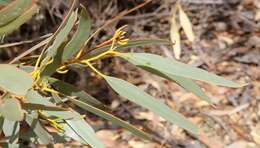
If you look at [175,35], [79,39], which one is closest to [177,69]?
[79,39]

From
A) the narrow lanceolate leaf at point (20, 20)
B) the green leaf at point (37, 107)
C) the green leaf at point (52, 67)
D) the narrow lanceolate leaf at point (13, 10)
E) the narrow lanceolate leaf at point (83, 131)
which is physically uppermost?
the narrow lanceolate leaf at point (13, 10)

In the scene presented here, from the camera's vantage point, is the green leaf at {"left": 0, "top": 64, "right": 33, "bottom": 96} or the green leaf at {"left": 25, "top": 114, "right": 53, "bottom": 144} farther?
the green leaf at {"left": 25, "top": 114, "right": 53, "bottom": 144}

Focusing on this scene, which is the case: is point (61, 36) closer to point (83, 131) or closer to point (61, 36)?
point (61, 36)

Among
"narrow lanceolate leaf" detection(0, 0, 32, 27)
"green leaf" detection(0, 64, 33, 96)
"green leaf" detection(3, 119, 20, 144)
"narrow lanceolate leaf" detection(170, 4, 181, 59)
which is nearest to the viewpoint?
"green leaf" detection(0, 64, 33, 96)

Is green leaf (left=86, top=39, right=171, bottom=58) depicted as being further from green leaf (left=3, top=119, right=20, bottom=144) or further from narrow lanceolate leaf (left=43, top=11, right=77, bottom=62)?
green leaf (left=3, top=119, right=20, bottom=144)

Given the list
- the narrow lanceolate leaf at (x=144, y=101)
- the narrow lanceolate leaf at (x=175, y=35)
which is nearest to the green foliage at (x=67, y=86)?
Answer: the narrow lanceolate leaf at (x=144, y=101)

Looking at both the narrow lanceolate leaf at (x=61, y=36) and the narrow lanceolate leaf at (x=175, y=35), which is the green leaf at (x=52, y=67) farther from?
the narrow lanceolate leaf at (x=175, y=35)

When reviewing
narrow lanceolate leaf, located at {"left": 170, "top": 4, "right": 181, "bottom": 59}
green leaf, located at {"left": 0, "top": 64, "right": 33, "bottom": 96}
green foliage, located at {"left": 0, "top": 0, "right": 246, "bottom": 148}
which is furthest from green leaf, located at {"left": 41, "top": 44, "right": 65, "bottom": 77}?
narrow lanceolate leaf, located at {"left": 170, "top": 4, "right": 181, "bottom": 59}

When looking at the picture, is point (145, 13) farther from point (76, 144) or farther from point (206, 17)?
point (76, 144)
